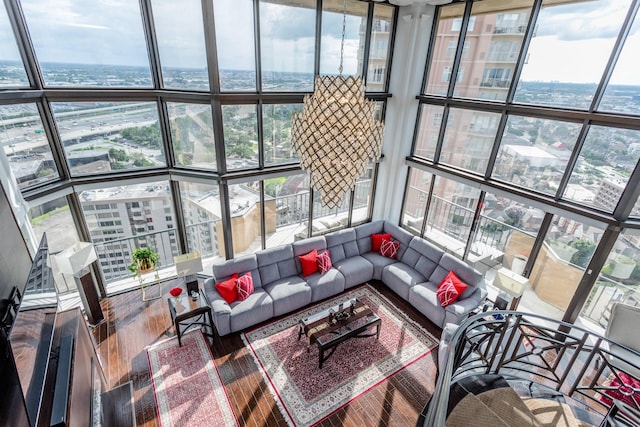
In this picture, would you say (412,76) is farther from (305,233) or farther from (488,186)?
(305,233)

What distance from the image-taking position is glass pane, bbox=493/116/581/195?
4.38 m

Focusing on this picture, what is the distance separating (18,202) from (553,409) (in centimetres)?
556

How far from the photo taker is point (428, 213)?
6359 millimetres

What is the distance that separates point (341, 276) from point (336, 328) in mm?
1319

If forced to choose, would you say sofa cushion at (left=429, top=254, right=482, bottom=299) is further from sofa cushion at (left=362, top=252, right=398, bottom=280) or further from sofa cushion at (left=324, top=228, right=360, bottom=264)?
sofa cushion at (left=324, top=228, right=360, bottom=264)

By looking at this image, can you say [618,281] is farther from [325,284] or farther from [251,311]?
[251,311]

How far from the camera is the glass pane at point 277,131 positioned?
5.22m

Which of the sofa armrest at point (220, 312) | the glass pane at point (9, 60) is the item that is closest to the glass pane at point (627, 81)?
the sofa armrest at point (220, 312)

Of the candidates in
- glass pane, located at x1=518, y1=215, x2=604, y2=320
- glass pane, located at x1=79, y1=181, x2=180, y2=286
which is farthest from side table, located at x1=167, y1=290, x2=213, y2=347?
glass pane, located at x1=518, y1=215, x2=604, y2=320

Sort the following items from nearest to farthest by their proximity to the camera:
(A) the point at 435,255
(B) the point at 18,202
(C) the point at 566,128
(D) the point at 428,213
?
(B) the point at 18,202, (C) the point at 566,128, (A) the point at 435,255, (D) the point at 428,213

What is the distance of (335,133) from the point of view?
7.54 feet

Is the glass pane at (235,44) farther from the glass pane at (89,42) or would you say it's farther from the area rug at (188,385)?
the area rug at (188,385)

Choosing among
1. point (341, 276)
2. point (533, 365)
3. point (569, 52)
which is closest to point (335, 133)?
point (533, 365)

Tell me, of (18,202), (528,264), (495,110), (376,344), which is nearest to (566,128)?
(495,110)
